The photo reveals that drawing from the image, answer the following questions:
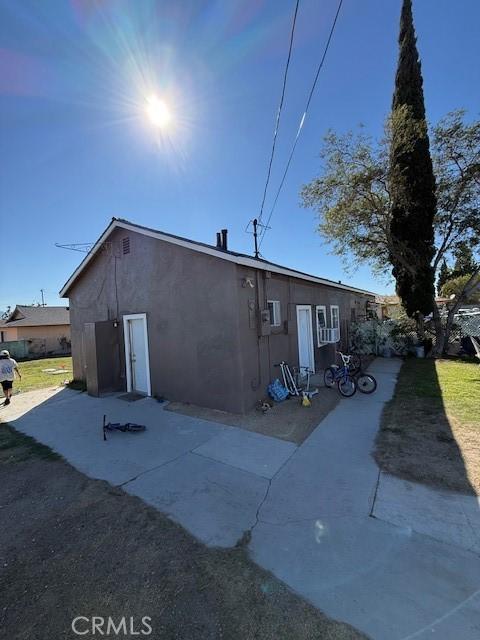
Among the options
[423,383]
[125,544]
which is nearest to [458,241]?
[423,383]

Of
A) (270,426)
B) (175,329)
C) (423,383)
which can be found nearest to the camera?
(270,426)

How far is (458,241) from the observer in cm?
1302

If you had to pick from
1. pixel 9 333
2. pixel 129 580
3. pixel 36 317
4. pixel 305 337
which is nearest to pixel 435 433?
pixel 129 580

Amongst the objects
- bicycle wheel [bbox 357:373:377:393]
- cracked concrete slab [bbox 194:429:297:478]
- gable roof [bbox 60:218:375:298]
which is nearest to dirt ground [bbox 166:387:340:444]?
cracked concrete slab [bbox 194:429:297:478]

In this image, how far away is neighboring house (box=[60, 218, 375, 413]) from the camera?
255 inches

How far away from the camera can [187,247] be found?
682 centimetres

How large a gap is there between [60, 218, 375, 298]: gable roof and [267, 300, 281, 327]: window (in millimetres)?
843

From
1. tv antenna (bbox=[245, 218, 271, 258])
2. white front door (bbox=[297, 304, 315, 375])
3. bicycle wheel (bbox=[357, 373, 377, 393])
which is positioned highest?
tv antenna (bbox=[245, 218, 271, 258])

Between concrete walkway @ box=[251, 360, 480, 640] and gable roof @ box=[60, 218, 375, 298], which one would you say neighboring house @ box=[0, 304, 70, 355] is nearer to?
gable roof @ box=[60, 218, 375, 298]

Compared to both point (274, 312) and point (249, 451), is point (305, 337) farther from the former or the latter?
point (249, 451)

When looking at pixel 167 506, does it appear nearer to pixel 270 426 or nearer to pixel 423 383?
pixel 270 426

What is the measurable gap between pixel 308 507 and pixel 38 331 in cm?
3043

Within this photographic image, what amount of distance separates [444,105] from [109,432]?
1558cm

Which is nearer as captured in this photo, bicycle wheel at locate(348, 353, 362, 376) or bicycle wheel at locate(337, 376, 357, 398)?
bicycle wheel at locate(337, 376, 357, 398)
